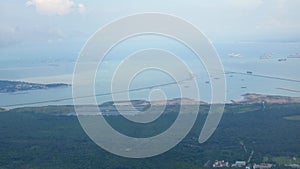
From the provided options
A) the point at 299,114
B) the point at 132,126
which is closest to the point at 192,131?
the point at 132,126

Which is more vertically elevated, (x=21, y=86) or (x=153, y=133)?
(x=21, y=86)

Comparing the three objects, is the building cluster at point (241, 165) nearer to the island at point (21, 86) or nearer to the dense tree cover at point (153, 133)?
the dense tree cover at point (153, 133)

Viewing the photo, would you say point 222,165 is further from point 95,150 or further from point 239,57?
point 239,57

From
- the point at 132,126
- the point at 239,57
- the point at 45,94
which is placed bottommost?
the point at 132,126

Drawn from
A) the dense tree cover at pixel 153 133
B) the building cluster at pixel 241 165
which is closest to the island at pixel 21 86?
the dense tree cover at pixel 153 133

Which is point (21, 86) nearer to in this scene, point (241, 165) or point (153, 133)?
point (153, 133)

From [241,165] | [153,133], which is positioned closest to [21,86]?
[153,133]

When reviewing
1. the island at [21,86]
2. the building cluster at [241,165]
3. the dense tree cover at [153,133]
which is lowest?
the building cluster at [241,165]

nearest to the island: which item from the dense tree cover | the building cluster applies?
the dense tree cover

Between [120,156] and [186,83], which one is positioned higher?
[186,83]
